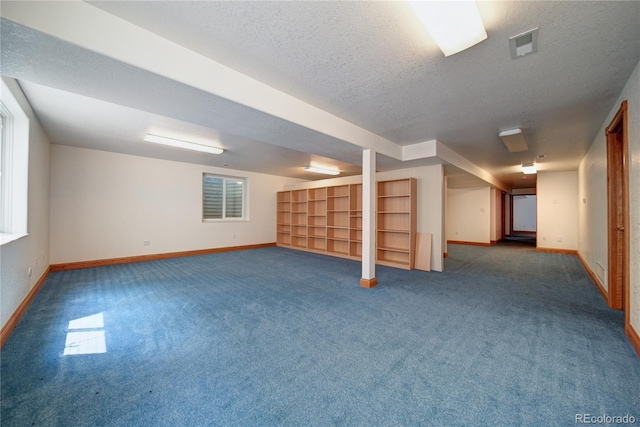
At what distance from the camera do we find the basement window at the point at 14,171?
2805 mm

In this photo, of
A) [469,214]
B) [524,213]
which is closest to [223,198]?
[469,214]

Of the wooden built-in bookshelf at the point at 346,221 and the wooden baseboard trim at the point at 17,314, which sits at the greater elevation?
the wooden built-in bookshelf at the point at 346,221

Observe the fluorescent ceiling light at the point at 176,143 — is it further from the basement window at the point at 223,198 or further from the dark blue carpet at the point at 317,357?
the dark blue carpet at the point at 317,357

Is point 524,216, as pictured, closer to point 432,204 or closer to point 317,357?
point 432,204

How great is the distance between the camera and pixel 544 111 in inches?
120

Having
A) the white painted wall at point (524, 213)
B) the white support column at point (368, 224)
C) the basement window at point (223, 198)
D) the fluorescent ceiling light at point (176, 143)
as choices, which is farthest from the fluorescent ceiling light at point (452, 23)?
the white painted wall at point (524, 213)

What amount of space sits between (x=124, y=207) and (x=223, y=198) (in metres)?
2.46

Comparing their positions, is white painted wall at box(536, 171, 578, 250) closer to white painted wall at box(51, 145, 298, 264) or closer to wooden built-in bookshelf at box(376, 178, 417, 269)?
wooden built-in bookshelf at box(376, 178, 417, 269)

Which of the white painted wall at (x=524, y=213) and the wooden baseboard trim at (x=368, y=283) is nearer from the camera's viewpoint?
the wooden baseboard trim at (x=368, y=283)

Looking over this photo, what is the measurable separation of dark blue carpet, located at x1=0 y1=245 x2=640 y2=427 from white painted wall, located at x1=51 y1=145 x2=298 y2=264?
176 cm

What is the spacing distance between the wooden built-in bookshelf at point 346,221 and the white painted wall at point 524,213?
38.0 ft

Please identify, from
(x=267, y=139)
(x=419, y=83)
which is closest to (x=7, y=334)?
(x=267, y=139)

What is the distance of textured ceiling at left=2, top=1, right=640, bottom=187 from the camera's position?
1585mm

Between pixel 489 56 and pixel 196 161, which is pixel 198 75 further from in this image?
pixel 196 161
